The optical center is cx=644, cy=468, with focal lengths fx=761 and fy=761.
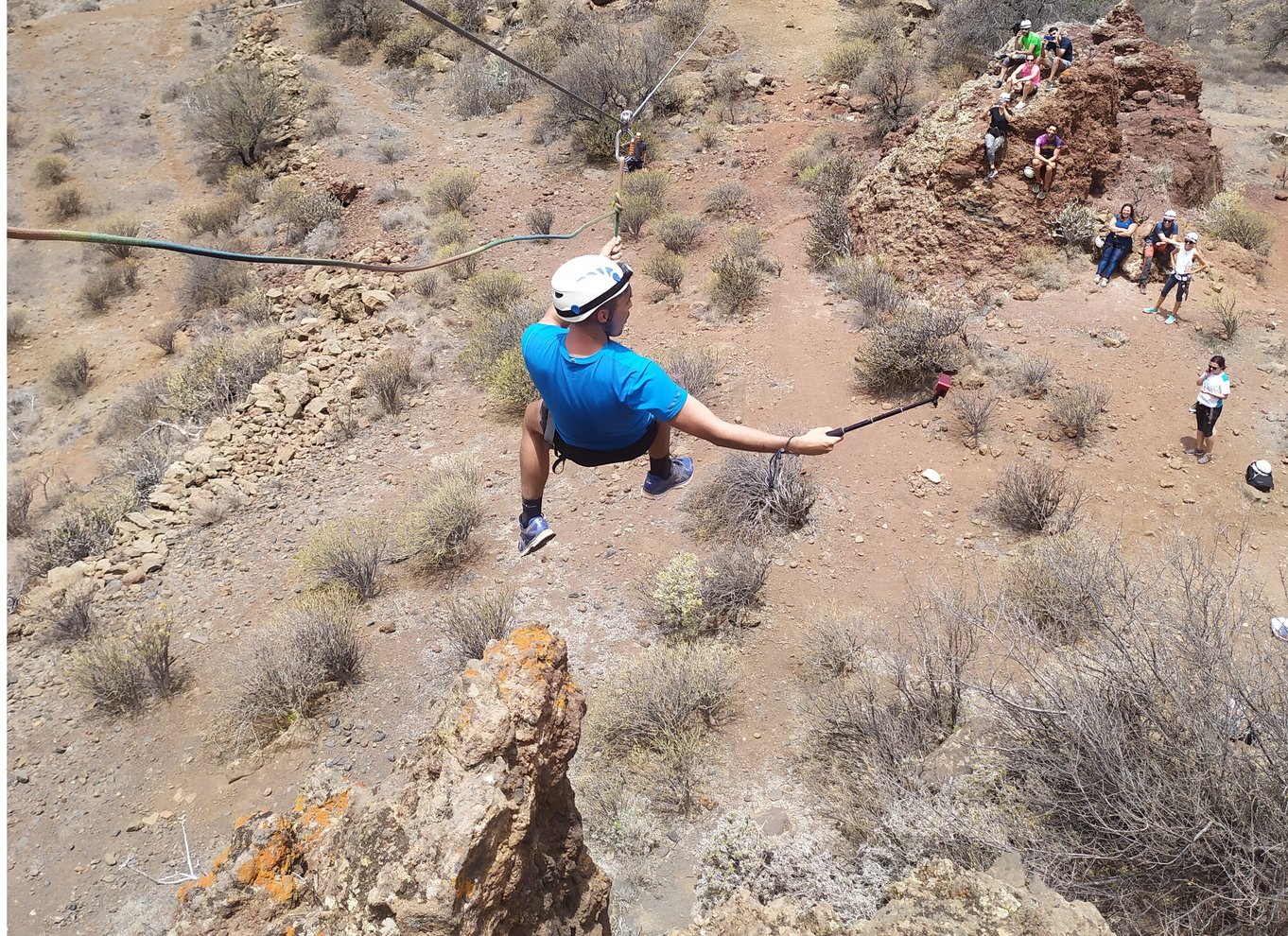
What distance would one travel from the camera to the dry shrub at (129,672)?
21.7ft

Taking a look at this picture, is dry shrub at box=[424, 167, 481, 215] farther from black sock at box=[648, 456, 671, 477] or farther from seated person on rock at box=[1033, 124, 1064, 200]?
black sock at box=[648, 456, 671, 477]

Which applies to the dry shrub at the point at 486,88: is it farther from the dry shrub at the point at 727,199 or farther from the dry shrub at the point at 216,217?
the dry shrub at the point at 727,199

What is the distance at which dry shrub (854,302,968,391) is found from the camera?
29.9ft

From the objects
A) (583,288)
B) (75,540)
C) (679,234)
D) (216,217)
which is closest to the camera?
(583,288)

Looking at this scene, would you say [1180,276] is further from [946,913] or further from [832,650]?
[946,913]

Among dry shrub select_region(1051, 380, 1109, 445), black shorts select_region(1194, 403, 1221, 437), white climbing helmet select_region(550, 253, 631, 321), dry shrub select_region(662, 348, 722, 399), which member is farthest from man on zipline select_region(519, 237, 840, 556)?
black shorts select_region(1194, 403, 1221, 437)

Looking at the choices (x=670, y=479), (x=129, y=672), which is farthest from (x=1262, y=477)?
(x=129, y=672)

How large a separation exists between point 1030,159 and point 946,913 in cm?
1073

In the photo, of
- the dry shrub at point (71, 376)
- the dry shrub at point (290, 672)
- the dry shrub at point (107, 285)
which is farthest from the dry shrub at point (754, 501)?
the dry shrub at point (107, 285)

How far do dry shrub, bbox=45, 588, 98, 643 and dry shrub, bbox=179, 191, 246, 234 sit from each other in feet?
42.4

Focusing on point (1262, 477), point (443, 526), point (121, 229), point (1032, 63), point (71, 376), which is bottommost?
point (71, 376)

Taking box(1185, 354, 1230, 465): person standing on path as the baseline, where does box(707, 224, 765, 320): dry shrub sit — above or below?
below

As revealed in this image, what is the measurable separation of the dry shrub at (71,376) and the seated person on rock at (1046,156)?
16374mm

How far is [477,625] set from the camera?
263 inches
